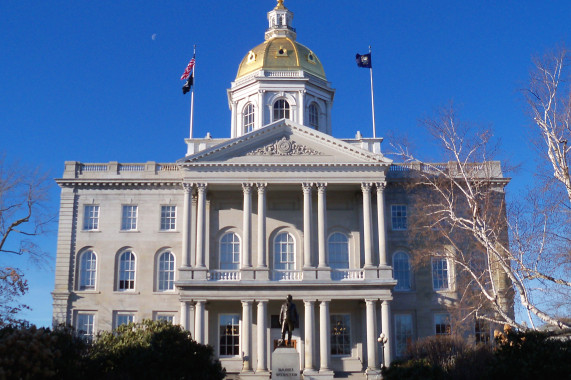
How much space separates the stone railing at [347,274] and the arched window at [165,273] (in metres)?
10.6

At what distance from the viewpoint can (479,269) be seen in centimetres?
3944

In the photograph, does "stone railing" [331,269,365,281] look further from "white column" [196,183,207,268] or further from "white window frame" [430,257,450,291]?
"white column" [196,183,207,268]

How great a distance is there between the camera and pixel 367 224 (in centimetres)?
4231

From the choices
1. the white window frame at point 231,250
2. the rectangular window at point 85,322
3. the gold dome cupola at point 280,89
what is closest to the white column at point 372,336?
the white window frame at point 231,250

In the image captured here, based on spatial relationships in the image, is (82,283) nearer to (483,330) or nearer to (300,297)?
(300,297)

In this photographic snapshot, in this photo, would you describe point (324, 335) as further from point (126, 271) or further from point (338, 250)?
point (126, 271)

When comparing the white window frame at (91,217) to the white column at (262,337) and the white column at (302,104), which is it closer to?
the white column at (262,337)

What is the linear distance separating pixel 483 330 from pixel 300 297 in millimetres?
11625

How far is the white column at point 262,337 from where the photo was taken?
4006cm

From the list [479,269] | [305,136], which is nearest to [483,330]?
[479,269]

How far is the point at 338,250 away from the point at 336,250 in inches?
5.0

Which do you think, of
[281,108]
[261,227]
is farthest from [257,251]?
[281,108]

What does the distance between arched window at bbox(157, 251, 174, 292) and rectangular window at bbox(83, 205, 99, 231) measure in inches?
191

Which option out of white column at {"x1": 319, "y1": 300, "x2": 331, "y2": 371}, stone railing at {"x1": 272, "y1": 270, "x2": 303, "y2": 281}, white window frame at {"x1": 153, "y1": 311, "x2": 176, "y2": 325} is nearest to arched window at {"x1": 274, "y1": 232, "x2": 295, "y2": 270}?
stone railing at {"x1": 272, "y1": 270, "x2": 303, "y2": 281}
